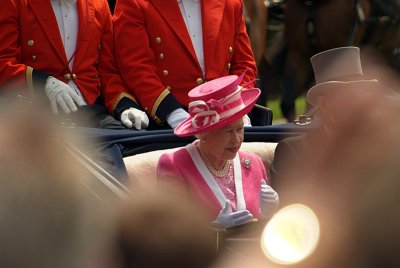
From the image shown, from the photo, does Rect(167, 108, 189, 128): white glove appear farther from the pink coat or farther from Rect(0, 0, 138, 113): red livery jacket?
the pink coat

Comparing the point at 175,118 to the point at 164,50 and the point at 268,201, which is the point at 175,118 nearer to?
the point at 164,50

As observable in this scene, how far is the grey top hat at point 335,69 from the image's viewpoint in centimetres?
476

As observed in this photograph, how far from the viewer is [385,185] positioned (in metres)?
3.99

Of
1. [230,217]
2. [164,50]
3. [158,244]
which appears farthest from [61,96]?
[158,244]

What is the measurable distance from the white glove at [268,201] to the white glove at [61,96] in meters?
1.07

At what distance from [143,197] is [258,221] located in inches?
13.5

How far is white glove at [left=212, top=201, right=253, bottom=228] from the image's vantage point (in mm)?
4203

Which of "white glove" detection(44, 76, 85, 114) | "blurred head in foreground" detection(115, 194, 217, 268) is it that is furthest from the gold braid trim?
"blurred head in foreground" detection(115, 194, 217, 268)

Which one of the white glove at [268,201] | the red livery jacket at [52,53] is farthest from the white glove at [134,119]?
the white glove at [268,201]

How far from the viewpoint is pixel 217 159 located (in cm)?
456

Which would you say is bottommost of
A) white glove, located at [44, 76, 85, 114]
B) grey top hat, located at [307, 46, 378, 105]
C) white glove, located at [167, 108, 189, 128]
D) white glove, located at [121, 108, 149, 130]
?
white glove, located at [167, 108, 189, 128]

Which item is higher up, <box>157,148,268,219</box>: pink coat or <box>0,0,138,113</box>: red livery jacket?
<box>0,0,138,113</box>: red livery jacket

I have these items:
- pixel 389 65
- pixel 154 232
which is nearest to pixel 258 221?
pixel 154 232

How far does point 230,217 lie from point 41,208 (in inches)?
29.9
